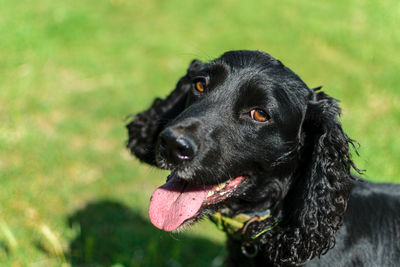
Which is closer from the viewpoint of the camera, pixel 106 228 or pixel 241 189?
pixel 241 189

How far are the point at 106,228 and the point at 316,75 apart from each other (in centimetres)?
589

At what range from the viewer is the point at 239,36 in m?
9.98

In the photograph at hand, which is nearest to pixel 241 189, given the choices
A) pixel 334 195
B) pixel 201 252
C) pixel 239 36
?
pixel 334 195

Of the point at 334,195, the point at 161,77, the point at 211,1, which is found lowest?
the point at 334,195

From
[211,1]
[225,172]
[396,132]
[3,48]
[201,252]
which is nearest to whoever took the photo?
[225,172]

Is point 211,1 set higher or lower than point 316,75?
higher

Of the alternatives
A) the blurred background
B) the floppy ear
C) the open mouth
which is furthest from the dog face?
the blurred background

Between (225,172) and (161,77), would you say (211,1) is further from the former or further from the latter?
(225,172)

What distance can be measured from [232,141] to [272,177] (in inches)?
18.9

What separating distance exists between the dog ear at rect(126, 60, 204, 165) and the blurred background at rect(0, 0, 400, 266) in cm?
37

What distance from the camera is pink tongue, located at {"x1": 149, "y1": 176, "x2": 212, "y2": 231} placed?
9.39 feet

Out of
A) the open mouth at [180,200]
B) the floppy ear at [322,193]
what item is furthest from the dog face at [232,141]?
the floppy ear at [322,193]

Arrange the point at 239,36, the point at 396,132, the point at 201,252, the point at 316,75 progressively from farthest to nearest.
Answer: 1. the point at 239,36
2. the point at 316,75
3. the point at 396,132
4. the point at 201,252

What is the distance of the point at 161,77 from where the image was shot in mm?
8367
